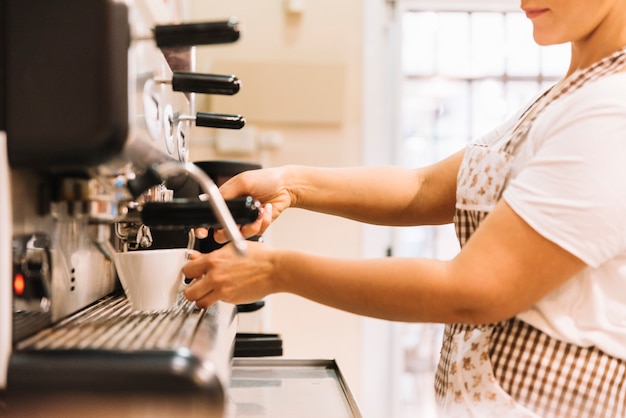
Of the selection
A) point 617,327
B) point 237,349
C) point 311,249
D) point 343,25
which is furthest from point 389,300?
point 343,25

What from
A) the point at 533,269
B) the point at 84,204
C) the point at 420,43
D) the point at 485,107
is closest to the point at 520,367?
the point at 533,269

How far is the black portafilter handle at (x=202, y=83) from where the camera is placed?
731mm

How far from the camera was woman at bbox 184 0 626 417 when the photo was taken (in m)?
0.65

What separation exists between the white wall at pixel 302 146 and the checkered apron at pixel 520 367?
144cm

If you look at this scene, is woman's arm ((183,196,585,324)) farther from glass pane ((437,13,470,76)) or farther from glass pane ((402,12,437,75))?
glass pane ((437,13,470,76))

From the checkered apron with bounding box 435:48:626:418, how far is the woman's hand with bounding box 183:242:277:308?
0.88ft

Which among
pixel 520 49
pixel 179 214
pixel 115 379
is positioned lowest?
pixel 115 379

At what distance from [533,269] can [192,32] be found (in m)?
0.40

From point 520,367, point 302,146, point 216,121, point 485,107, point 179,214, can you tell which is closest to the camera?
point 179,214

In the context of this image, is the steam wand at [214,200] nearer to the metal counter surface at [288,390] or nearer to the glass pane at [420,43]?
the metal counter surface at [288,390]

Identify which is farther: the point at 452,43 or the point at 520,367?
the point at 452,43

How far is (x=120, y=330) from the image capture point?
0.62 metres

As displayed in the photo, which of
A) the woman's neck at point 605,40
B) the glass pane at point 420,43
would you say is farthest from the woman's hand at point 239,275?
the glass pane at point 420,43

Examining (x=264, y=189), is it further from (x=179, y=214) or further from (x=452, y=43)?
(x=452, y=43)
